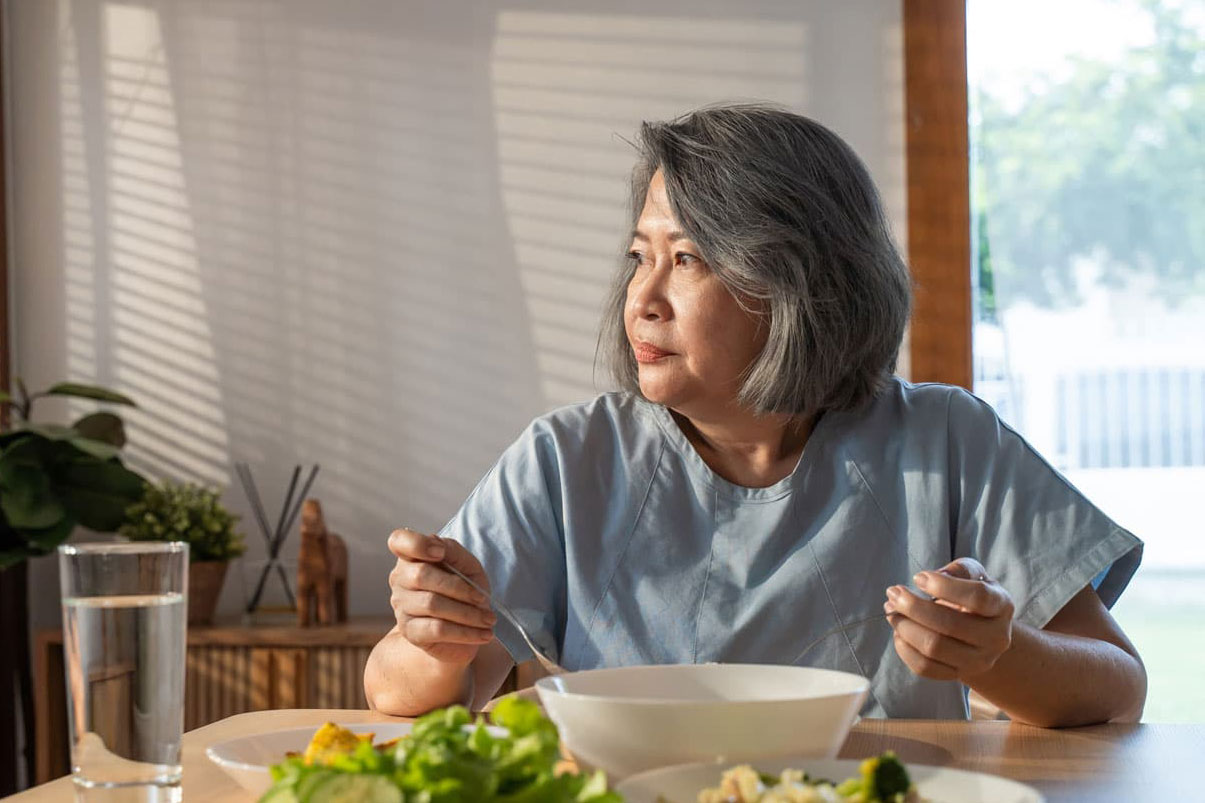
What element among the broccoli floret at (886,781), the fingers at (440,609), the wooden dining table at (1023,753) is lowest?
the wooden dining table at (1023,753)

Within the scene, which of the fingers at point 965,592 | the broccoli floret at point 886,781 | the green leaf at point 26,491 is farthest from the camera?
the green leaf at point 26,491

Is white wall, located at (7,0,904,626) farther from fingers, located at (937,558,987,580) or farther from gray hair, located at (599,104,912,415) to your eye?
fingers, located at (937,558,987,580)

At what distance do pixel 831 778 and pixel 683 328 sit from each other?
817 mm

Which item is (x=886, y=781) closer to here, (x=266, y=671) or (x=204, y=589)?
(x=266, y=671)

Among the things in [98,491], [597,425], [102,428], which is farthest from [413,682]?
[102,428]

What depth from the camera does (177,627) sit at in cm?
78

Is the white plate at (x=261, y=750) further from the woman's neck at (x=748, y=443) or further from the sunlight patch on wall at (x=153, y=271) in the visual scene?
the sunlight patch on wall at (x=153, y=271)

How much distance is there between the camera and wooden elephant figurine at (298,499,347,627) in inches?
115

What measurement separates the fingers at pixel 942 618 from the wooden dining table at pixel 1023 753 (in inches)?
3.7

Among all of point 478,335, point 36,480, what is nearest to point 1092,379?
point 478,335

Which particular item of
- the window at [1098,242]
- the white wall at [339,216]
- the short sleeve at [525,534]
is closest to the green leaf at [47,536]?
the white wall at [339,216]

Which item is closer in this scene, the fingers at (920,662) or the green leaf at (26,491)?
the fingers at (920,662)

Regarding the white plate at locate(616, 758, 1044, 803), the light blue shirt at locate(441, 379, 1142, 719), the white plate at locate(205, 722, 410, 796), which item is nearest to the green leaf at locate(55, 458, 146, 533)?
the light blue shirt at locate(441, 379, 1142, 719)

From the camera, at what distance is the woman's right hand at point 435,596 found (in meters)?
1.17
